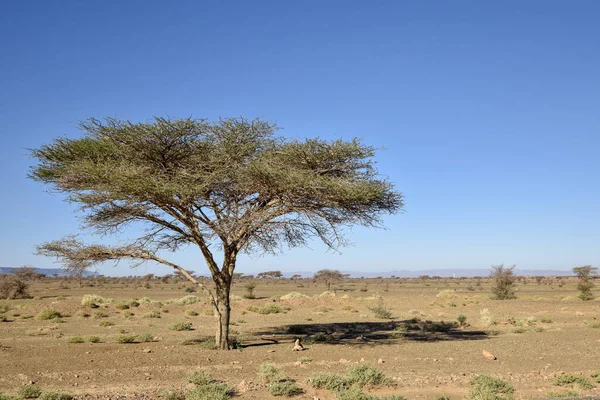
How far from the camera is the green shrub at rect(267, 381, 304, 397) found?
404 inches

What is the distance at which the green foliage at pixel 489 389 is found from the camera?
9494 mm

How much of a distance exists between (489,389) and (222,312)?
8920mm

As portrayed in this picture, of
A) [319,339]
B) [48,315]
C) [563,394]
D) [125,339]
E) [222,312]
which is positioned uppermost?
[222,312]

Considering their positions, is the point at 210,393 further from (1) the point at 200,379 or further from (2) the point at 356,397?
(2) the point at 356,397

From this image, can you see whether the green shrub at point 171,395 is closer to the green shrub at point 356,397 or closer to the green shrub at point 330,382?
the green shrub at point 330,382

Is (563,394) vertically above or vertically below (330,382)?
below

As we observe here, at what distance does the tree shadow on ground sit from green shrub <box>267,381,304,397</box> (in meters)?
8.52

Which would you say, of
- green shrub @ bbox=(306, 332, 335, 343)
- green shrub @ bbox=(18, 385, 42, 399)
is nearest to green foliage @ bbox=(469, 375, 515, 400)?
green shrub @ bbox=(18, 385, 42, 399)

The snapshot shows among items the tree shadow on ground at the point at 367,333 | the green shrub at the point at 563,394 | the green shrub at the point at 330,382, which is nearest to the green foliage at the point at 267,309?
the tree shadow on ground at the point at 367,333

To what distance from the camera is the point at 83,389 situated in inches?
428

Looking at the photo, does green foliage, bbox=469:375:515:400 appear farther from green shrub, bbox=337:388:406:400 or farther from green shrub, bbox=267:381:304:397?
green shrub, bbox=267:381:304:397

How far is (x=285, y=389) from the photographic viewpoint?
34.0 feet

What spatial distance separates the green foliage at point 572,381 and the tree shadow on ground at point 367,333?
841 centimetres

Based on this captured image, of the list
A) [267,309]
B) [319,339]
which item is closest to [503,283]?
[267,309]
